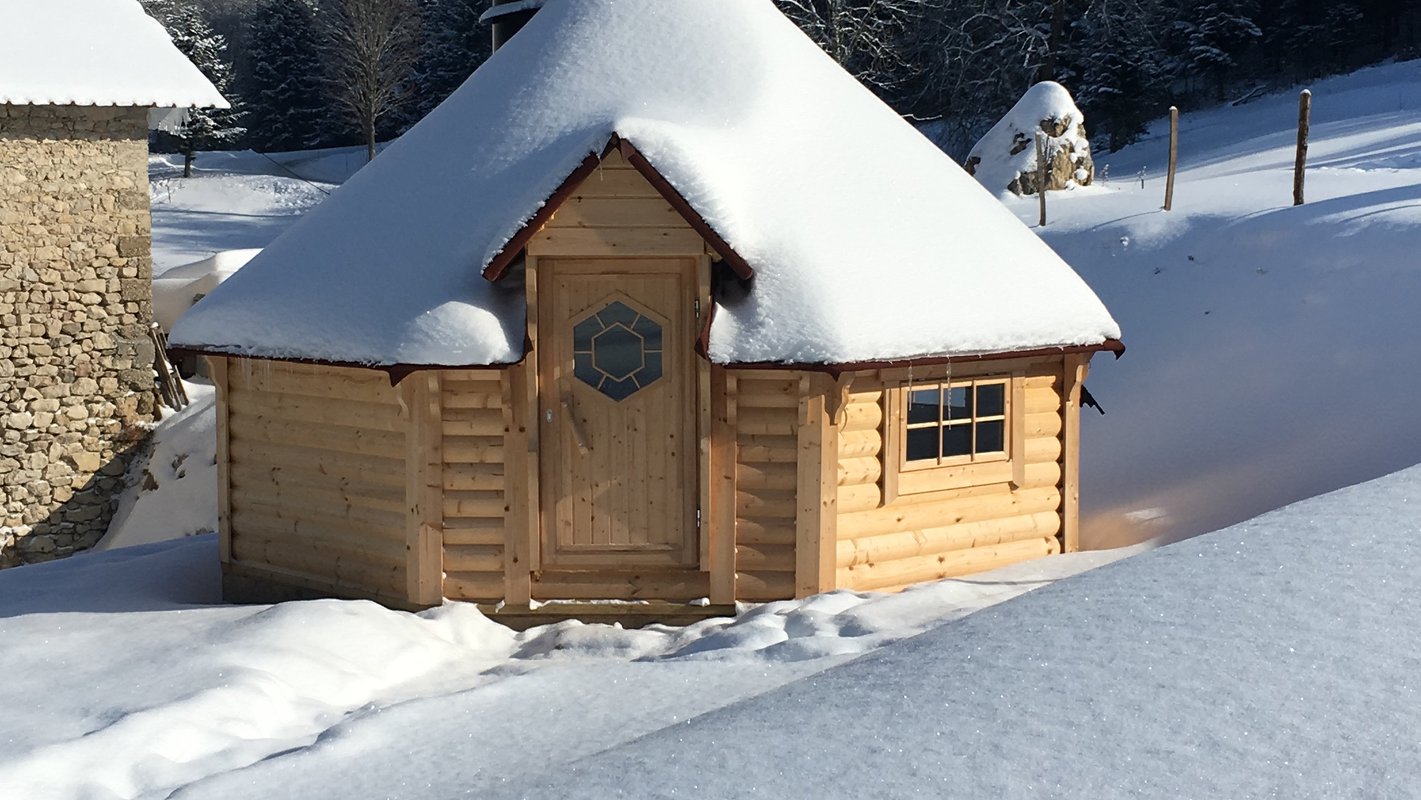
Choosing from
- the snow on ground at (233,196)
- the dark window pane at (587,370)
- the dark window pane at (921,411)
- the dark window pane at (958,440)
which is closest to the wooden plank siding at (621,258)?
the dark window pane at (587,370)

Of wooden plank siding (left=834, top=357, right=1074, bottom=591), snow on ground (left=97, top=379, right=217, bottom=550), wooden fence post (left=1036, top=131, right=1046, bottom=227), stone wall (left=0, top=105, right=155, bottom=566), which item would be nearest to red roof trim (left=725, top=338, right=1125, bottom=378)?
wooden plank siding (left=834, top=357, right=1074, bottom=591)

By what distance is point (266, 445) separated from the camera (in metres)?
9.45

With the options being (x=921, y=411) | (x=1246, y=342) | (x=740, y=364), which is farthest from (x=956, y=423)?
(x=1246, y=342)

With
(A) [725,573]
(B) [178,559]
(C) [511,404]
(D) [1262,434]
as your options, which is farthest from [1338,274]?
(B) [178,559]

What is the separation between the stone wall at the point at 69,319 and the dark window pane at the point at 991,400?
31.3ft

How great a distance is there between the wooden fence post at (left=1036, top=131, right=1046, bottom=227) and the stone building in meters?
10.9

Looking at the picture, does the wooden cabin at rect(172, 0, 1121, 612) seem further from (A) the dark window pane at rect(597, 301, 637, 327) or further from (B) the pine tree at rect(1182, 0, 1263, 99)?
(B) the pine tree at rect(1182, 0, 1263, 99)

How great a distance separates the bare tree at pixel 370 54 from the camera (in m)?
37.0

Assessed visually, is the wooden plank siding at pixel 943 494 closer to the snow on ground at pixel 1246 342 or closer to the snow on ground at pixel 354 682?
the snow on ground at pixel 354 682

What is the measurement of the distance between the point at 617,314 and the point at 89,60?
28.1ft

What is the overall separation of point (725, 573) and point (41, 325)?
9221 mm

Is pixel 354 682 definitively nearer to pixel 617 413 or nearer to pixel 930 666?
pixel 617 413

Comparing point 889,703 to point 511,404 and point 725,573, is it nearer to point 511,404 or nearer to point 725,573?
point 725,573

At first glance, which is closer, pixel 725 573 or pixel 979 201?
pixel 725 573
